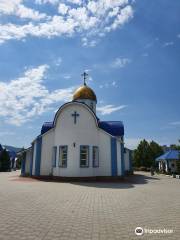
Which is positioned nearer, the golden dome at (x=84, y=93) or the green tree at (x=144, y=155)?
the golden dome at (x=84, y=93)

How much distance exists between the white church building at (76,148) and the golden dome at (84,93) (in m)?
8.30

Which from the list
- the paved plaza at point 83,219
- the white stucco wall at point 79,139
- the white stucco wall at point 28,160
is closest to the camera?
the paved plaza at point 83,219

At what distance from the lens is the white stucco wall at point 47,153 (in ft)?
73.0

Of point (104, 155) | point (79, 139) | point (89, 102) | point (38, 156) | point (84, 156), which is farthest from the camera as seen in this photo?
point (89, 102)

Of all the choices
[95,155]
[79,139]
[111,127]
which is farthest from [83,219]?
[111,127]

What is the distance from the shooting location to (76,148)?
66.1 feet

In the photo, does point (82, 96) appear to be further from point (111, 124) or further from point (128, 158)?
point (128, 158)

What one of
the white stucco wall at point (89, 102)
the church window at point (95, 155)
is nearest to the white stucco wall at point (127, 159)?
the white stucco wall at point (89, 102)

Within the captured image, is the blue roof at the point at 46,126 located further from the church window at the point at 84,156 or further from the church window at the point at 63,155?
the church window at the point at 84,156

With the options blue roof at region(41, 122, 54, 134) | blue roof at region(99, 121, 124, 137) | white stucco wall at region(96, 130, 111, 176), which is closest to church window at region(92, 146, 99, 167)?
white stucco wall at region(96, 130, 111, 176)

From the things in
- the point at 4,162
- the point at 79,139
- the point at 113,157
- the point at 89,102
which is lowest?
the point at 4,162

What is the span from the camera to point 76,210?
8062mm

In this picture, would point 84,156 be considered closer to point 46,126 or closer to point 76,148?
point 76,148

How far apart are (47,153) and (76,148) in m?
3.93
